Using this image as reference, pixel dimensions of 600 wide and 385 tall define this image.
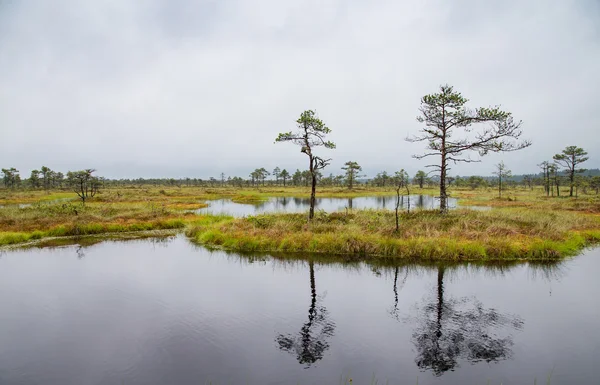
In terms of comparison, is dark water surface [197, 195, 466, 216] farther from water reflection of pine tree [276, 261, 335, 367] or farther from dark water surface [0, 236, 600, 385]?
water reflection of pine tree [276, 261, 335, 367]

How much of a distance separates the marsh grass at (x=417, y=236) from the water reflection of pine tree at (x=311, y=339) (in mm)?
8976

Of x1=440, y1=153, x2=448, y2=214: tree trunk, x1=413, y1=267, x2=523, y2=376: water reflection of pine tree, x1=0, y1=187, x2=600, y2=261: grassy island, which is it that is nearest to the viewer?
x1=413, y1=267, x2=523, y2=376: water reflection of pine tree

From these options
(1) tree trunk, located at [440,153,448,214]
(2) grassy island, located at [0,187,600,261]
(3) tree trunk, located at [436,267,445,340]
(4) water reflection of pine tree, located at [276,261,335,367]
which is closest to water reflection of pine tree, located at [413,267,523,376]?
(3) tree trunk, located at [436,267,445,340]

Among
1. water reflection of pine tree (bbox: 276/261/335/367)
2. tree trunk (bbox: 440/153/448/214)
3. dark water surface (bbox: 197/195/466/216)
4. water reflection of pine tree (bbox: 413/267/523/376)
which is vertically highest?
tree trunk (bbox: 440/153/448/214)

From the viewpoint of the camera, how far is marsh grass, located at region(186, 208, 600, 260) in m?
17.8

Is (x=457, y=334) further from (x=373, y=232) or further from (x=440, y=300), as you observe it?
(x=373, y=232)

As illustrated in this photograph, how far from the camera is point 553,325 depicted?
9.84 metres

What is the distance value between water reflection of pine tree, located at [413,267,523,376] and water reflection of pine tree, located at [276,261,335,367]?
2.60 meters

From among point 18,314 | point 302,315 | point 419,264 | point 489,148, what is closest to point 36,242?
point 18,314

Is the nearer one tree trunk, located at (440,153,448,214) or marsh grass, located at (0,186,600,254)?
marsh grass, located at (0,186,600,254)

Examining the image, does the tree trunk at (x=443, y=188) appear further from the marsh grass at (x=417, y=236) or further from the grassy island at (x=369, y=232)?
the grassy island at (x=369, y=232)

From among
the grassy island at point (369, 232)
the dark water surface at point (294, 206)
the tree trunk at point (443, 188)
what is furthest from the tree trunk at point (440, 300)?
the dark water surface at point (294, 206)

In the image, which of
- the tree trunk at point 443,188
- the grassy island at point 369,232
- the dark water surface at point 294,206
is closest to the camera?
the grassy island at point 369,232

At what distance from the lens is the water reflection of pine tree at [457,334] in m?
8.23
